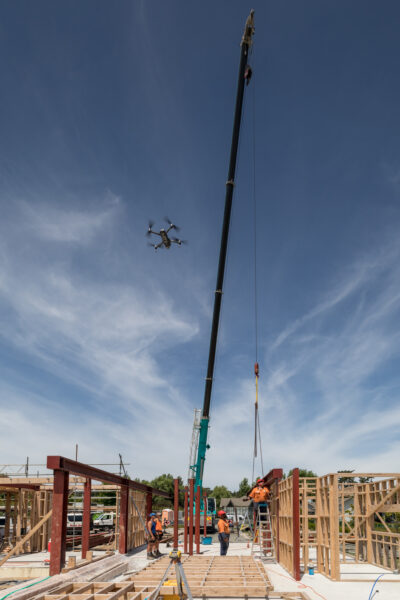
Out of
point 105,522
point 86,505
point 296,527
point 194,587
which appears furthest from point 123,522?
point 105,522

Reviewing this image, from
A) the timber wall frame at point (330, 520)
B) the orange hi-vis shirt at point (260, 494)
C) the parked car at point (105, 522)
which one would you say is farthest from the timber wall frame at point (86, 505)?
→ the parked car at point (105, 522)

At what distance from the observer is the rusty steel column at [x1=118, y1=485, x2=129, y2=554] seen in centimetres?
2136

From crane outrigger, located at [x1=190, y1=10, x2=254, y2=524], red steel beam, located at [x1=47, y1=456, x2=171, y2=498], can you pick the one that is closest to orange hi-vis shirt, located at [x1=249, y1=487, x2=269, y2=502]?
crane outrigger, located at [x1=190, y1=10, x2=254, y2=524]

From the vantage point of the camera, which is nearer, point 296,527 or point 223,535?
point 296,527

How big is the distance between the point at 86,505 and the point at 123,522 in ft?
9.06

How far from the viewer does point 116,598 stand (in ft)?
32.5

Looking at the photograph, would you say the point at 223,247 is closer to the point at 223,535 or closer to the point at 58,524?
the point at 223,535

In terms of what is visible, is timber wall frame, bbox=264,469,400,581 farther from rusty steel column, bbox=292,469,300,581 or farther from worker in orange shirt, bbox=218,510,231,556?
worker in orange shirt, bbox=218,510,231,556

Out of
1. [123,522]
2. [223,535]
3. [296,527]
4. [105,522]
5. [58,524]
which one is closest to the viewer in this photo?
[58,524]

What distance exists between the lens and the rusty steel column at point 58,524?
13602mm

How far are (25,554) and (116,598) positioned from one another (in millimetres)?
16806

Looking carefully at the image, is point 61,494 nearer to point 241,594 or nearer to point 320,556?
point 241,594

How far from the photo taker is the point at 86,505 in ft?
64.6

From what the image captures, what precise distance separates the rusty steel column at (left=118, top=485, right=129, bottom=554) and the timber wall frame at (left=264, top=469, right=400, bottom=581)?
665 cm
